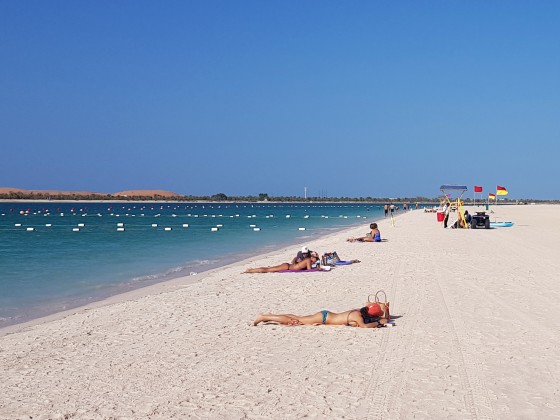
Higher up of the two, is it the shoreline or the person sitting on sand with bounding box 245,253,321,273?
the person sitting on sand with bounding box 245,253,321,273

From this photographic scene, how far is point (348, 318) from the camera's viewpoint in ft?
28.5

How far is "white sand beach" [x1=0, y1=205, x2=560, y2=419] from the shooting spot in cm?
552

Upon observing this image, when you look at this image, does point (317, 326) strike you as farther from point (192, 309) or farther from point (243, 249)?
point (243, 249)

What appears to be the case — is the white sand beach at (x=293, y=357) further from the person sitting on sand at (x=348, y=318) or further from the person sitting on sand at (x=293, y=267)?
the person sitting on sand at (x=293, y=267)

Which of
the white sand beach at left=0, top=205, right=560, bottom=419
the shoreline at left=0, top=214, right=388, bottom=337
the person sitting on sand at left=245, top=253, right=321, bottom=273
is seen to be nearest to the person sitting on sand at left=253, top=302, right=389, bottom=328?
the white sand beach at left=0, top=205, right=560, bottom=419

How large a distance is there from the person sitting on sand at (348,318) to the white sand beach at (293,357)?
11 centimetres

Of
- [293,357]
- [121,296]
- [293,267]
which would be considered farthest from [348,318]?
[293,267]

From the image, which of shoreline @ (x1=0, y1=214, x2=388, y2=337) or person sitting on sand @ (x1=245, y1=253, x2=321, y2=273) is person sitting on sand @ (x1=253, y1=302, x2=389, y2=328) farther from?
person sitting on sand @ (x1=245, y1=253, x2=321, y2=273)

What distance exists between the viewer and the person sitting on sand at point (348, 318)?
8641mm

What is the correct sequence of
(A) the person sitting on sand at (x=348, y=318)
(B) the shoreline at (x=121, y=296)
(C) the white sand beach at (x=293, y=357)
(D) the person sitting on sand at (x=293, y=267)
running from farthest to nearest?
(D) the person sitting on sand at (x=293, y=267) < (B) the shoreline at (x=121, y=296) < (A) the person sitting on sand at (x=348, y=318) < (C) the white sand beach at (x=293, y=357)

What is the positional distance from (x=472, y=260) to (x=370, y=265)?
3229mm

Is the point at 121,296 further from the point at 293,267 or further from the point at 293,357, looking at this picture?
the point at 293,357

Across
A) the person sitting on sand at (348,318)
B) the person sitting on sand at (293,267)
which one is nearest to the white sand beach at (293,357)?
the person sitting on sand at (348,318)

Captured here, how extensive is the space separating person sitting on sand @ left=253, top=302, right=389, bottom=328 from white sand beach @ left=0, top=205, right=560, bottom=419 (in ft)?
→ 0.36
